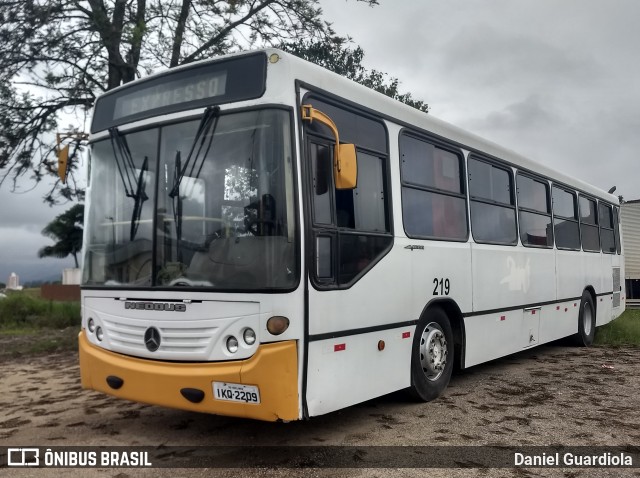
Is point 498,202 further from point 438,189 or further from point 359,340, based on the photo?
point 359,340

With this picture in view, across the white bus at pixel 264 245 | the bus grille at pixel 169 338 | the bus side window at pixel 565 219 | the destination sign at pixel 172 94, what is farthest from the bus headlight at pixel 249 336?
the bus side window at pixel 565 219

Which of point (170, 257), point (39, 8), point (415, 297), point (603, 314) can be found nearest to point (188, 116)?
point (170, 257)

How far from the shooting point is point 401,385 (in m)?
5.66

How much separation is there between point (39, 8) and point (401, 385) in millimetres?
10323

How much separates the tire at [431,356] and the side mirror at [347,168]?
2.00 m

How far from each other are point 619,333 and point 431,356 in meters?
8.00

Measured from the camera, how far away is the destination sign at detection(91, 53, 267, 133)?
470 centimetres

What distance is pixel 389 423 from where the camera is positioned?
554 cm

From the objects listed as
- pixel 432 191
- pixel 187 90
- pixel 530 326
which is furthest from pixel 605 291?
pixel 187 90

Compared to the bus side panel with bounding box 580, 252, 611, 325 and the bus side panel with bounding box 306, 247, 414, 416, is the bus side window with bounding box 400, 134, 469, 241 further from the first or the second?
the bus side panel with bounding box 580, 252, 611, 325

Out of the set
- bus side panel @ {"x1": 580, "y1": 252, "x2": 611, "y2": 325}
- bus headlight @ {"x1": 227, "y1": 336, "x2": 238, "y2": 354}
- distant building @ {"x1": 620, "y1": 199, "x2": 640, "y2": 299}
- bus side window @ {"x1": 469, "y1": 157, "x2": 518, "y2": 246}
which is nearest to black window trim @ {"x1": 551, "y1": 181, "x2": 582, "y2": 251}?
bus side panel @ {"x1": 580, "y1": 252, "x2": 611, "y2": 325}

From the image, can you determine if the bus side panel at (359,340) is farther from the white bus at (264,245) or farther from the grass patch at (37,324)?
the grass patch at (37,324)

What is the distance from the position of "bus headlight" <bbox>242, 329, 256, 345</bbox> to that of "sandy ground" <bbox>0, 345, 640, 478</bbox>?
Answer: 0.92 m

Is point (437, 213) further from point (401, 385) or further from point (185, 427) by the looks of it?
point (185, 427)
